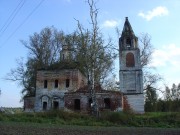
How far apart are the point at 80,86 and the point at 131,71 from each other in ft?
26.3

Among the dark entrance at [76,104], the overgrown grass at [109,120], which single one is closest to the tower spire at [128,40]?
the dark entrance at [76,104]

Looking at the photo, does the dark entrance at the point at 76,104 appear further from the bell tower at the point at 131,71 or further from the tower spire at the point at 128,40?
the tower spire at the point at 128,40

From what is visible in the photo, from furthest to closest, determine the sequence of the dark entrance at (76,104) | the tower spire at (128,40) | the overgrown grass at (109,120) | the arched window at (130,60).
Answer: the tower spire at (128,40)
the arched window at (130,60)
the dark entrance at (76,104)
the overgrown grass at (109,120)

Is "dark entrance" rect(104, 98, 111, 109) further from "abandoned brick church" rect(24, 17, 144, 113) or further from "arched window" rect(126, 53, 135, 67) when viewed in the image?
"arched window" rect(126, 53, 135, 67)

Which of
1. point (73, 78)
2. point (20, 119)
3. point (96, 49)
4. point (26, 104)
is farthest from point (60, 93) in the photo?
point (20, 119)

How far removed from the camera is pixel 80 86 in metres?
48.3

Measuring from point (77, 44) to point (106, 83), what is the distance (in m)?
17.2

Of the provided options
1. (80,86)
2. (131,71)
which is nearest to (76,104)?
(80,86)

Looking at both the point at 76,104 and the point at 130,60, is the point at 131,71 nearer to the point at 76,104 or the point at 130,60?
the point at 130,60

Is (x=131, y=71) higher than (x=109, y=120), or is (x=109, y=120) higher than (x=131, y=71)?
(x=131, y=71)

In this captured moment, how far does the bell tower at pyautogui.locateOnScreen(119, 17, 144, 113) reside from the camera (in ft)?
150

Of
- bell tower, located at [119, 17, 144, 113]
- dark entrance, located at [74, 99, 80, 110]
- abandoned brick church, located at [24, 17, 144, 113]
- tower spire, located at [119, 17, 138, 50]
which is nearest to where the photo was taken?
abandoned brick church, located at [24, 17, 144, 113]

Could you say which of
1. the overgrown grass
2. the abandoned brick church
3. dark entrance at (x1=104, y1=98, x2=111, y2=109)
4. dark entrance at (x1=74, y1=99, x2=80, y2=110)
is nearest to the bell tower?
the abandoned brick church

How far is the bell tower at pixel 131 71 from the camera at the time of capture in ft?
150
